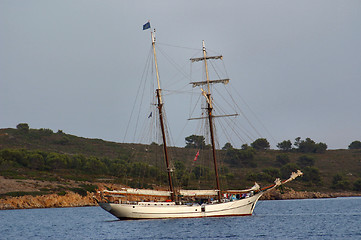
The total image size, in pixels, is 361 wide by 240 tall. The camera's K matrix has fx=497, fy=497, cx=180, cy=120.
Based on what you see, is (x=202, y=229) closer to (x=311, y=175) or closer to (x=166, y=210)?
(x=166, y=210)

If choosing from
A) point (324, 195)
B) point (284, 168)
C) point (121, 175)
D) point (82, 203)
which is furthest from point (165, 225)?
point (284, 168)

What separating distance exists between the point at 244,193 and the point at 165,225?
19516 millimetres

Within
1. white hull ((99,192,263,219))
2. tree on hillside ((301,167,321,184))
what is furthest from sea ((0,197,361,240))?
tree on hillside ((301,167,321,184))

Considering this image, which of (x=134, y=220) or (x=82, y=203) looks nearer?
(x=134, y=220)

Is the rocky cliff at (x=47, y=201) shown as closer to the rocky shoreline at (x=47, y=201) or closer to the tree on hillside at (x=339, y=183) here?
the rocky shoreline at (x=47, y=201)

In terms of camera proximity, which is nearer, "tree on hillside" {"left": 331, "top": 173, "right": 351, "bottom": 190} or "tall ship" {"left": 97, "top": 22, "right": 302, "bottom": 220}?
"tall ship" {"left": 97, "top": 22, "right": 302, "bottom": 220}

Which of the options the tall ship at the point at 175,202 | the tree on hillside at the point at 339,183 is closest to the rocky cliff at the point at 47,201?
the tall ship at the point at 175,202

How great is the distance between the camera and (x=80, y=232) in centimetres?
6925

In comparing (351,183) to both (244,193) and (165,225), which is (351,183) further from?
(165,225)

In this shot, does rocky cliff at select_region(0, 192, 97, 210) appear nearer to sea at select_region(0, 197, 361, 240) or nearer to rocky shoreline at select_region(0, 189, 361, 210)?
rocky shoreline at select_region(0, 189, 361, 210)

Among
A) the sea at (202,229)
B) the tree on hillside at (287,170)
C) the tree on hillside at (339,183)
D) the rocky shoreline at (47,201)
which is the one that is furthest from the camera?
the tree on hillside at (287,170)

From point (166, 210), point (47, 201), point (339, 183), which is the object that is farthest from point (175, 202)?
point (339, 183)

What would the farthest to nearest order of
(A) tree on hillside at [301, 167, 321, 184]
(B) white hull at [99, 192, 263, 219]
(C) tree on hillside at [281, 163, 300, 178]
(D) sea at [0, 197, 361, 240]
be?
(C) tree on hillside at [281, 163, 300, 178] < (A) tree on hillside at [301, 167, 321, 184] < (B) white hull at [99, 192, 263, 219] < (D) sea at [0, 197, 361, 240]

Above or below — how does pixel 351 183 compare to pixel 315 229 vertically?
above
